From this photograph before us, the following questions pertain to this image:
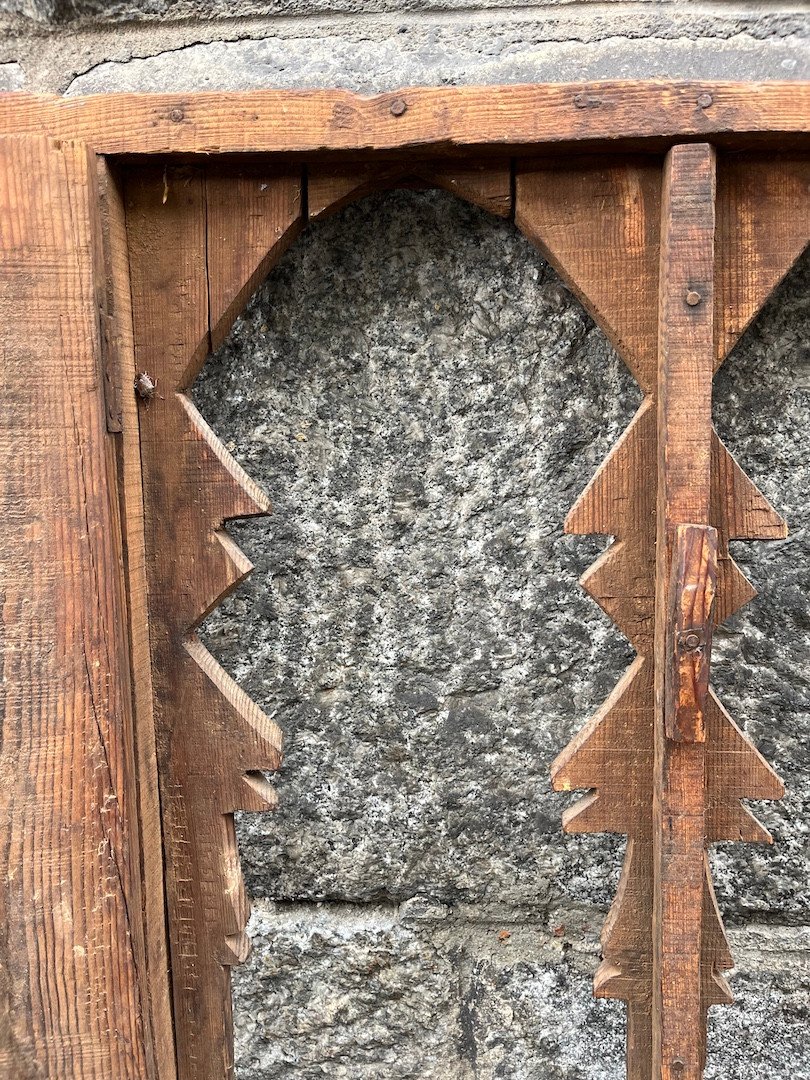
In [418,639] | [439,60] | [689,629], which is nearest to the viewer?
[689,629]

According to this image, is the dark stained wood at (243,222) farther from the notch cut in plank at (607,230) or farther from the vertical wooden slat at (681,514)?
the vertical wooden slat at (681,514)

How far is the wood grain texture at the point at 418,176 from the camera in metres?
0.69

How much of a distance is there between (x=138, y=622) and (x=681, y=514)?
17.7 inches

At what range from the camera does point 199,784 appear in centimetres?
75

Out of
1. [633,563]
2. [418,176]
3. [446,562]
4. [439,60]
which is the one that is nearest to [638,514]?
[633,563]

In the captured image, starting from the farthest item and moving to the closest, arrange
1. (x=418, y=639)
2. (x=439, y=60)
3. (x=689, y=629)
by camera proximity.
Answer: (x=418, y=639)
(x=439, y=60)
(x=689, y=629)

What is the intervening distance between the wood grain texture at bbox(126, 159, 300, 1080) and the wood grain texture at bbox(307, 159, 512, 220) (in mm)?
20

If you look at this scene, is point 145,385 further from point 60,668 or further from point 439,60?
point 439,60

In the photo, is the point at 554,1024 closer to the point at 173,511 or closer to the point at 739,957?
the point at 739,957

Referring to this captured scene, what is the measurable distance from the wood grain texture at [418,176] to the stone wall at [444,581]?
10 centimetres

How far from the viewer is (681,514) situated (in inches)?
25.9

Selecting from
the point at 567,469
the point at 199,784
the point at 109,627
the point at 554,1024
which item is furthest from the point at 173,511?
the point at 554,1024

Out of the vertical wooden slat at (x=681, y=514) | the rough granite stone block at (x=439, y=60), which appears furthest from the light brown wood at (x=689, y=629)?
the rough granite stone block at (x=439, y=60)

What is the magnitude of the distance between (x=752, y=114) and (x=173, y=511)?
548mm
